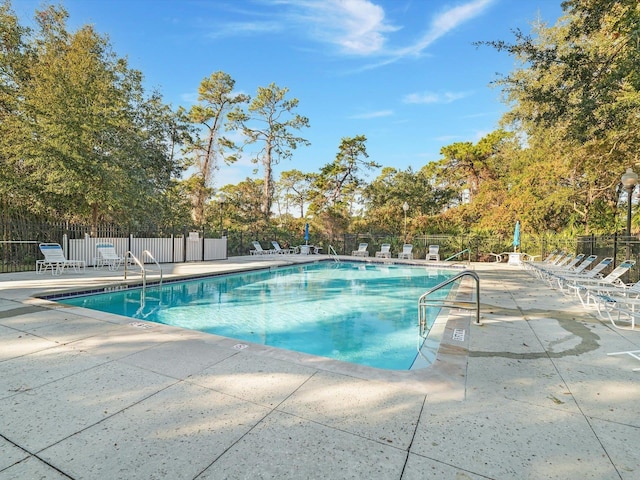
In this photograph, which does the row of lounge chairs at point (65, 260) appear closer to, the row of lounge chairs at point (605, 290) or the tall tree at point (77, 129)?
the tall tree at point (77, 129)

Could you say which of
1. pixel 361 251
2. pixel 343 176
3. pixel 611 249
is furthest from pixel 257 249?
pixel 611 249

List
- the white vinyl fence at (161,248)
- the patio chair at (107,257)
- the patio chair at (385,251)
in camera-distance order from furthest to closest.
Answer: the patio chair at (385,251)
the white vinyl fence at (161,248)
the patio chair at (107,257)

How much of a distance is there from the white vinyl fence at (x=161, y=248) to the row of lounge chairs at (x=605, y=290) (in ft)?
38.5

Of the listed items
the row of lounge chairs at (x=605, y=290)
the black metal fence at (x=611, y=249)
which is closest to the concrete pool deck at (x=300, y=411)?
the row of lounge chairs at (x=605, y=290)

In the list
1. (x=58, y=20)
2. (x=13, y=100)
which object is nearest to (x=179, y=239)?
(x=13, y=100)

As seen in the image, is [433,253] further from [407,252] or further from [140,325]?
[140,325]

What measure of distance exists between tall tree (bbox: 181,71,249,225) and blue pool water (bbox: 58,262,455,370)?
11274 mm

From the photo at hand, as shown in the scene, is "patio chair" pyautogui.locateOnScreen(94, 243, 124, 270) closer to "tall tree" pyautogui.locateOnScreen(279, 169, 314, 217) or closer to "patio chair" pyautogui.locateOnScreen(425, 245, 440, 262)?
"patio chair" pyautogui.locateOnScreen(425, 245, 440, 262)

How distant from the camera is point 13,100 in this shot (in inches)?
396

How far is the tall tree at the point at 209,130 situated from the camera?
66.5 feet

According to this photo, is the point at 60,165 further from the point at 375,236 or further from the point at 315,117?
the point at 315,117

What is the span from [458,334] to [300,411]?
265 cm

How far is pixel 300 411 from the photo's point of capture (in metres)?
2.25

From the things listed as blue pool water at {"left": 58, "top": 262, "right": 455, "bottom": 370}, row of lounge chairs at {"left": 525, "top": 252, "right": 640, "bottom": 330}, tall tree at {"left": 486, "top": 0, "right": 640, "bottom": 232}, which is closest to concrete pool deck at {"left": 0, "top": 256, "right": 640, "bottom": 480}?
row of lounge chairs at {"left": 525, "top": 252, "right": 640, "bottom": 330}
